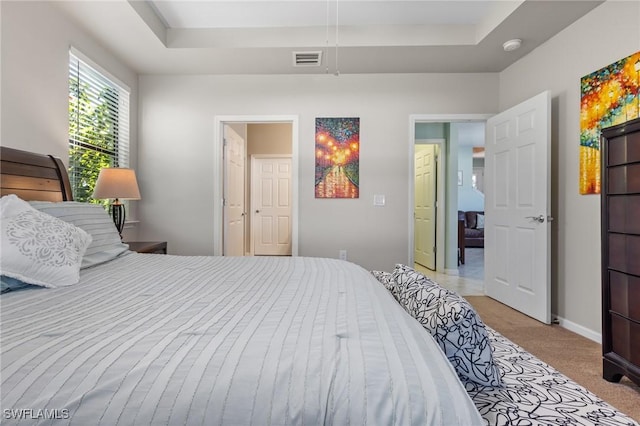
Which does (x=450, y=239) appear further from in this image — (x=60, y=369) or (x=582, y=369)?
(x=60, y=369)

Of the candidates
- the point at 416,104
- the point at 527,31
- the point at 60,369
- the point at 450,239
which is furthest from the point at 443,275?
the point at 60,369

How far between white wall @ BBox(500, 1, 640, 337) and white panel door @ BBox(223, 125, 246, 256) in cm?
336

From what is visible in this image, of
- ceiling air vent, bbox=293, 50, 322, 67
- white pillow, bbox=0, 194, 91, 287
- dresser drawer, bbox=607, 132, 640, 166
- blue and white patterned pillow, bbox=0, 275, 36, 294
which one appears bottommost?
blue and white patterned pillow, bbox=0, 275, 36, 294

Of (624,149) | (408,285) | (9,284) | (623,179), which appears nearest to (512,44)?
(624,149)

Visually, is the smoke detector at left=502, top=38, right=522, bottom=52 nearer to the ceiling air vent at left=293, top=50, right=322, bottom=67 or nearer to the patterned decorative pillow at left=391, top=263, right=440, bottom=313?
the ceiling air vent at left=293, top=50, right=322, bottom=67

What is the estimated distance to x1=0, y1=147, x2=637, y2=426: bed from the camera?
0.60m

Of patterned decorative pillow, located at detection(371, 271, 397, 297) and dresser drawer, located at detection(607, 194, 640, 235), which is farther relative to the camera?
dresser drawer, located at detection(607, 194, 640, 235)

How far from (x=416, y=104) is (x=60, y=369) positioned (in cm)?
378

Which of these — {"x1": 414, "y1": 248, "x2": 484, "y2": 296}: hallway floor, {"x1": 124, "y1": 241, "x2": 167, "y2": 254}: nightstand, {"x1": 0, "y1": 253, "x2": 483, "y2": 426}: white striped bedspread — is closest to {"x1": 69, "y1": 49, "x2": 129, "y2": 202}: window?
{"x1": 124, "y1": 241, "x2": 167, "y2": 254}: nightstand

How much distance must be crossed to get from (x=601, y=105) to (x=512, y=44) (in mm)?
999

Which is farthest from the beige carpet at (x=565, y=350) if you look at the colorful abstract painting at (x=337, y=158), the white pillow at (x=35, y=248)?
the white pillow at (x=35, y=248)

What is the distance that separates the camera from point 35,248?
1.28 m

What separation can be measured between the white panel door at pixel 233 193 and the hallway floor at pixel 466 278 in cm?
284

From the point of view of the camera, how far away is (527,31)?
286 centimetres
